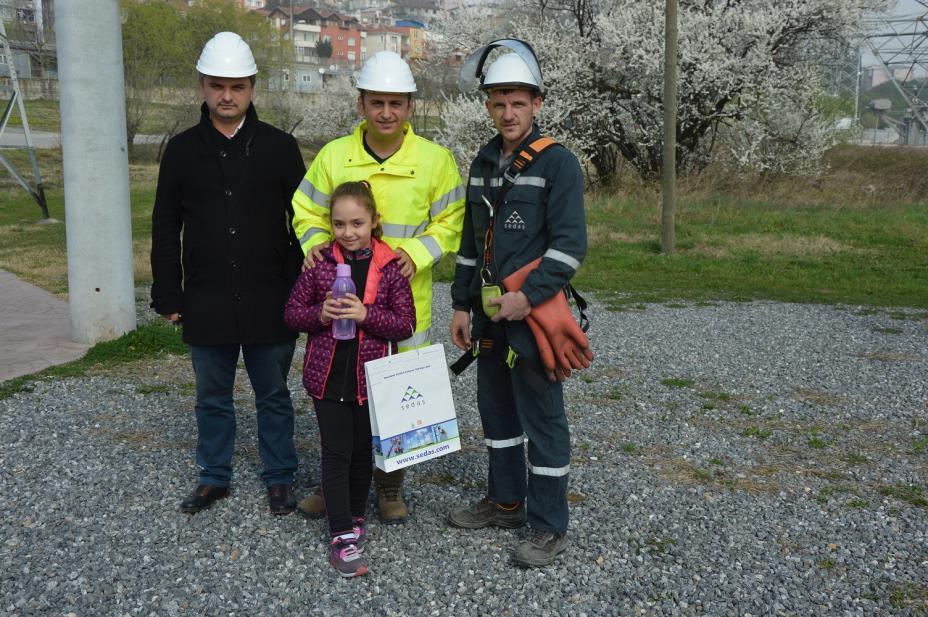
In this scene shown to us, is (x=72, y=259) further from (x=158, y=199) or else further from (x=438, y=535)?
(x=438, y=535)

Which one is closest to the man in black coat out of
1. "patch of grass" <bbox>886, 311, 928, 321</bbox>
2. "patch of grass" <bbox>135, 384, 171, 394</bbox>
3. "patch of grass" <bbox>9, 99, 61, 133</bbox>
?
"patch of grass" <bbox>135, 384, 171, 394</bbox>

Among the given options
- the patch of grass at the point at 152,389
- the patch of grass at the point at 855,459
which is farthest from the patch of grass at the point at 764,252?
the patch of grass at the point at 152,389

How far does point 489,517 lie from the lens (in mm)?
4398

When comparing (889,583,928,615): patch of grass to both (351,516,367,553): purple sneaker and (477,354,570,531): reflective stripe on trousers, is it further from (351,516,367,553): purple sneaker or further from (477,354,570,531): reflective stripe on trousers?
(351,516,367,553): purple sneaker

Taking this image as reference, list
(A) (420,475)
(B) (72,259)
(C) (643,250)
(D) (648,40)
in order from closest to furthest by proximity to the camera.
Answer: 1. (A) (420,475)
2. (B) (72,259)
3. (C) (643,250)
4. (D) (648,40)

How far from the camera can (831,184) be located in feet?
74.2

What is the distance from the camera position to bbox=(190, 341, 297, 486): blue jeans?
176 inches

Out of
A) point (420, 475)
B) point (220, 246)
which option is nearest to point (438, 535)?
point (420, 475)

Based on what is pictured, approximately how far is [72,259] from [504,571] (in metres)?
5.55

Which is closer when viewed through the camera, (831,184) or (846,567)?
(846,567)

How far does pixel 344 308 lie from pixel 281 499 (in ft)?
4.09

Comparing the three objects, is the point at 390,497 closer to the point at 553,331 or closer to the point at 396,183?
the point at 553,331

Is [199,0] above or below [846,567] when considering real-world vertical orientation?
above

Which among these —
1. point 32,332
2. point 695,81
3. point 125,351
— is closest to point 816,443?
point 125,351
